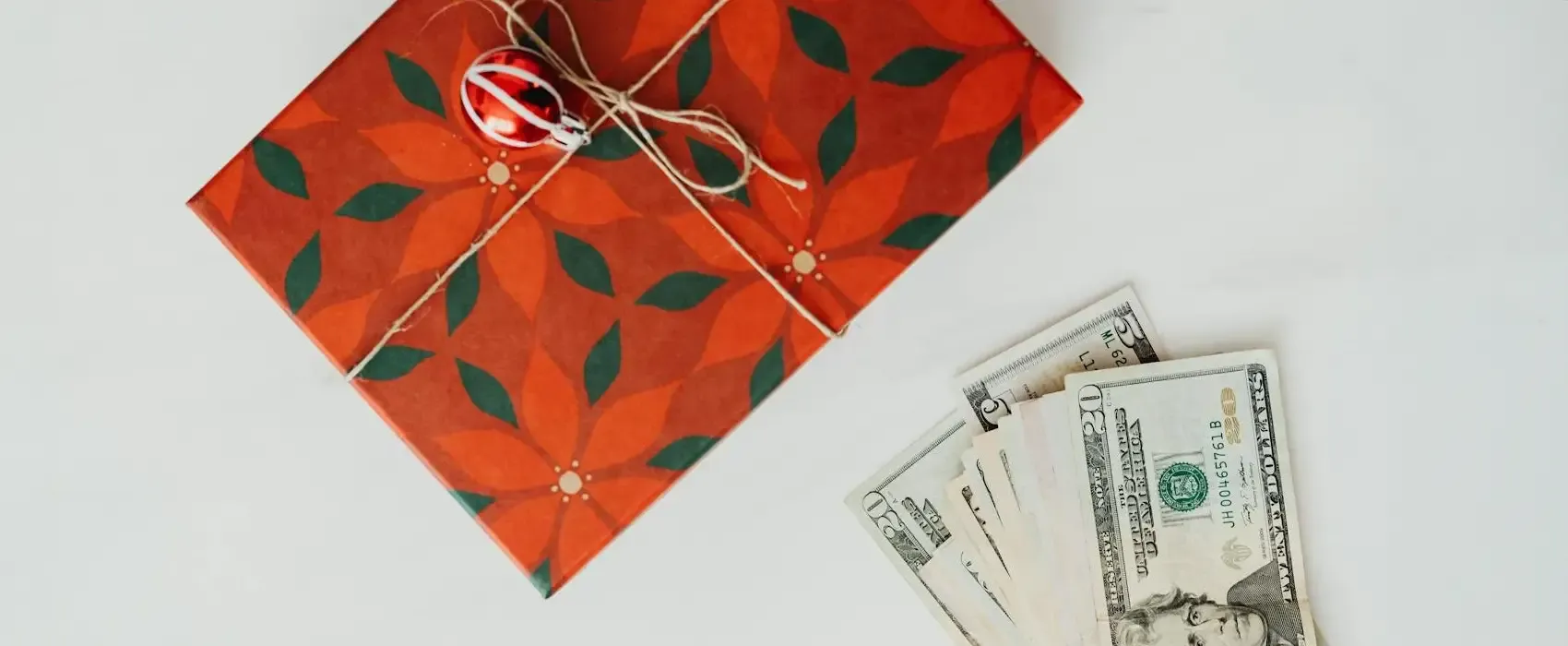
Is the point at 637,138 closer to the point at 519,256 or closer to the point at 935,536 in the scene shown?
the point at 519,256

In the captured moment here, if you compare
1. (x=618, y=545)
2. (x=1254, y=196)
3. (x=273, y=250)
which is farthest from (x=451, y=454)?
(x=1254, y=196)

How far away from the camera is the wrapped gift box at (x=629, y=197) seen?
67 cm

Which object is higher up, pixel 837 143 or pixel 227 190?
pixel 227 190

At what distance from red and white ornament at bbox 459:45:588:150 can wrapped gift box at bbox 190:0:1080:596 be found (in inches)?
1.1

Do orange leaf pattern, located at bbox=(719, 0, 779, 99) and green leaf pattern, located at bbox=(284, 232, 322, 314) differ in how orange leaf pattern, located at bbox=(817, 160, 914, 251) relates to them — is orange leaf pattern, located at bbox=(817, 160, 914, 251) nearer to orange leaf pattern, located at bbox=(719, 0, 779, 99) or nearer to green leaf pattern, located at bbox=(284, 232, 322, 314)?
orange leaf pattern, located at bbox=(719, 0, 779, 99)

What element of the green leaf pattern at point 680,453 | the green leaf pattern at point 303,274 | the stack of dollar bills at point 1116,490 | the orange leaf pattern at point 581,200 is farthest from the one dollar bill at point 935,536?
the green leaf pattern at point 303,274

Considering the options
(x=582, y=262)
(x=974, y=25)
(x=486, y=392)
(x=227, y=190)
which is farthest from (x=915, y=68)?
(x=227, y=190)

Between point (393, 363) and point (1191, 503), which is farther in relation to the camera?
point (1191, 503)

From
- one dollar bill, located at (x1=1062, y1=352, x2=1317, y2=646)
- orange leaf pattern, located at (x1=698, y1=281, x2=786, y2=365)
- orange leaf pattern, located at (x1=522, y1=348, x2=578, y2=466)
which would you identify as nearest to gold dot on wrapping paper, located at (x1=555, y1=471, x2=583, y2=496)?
orange leaf pattern, located at (x1=522, y1=348, x2=578, y2=466)

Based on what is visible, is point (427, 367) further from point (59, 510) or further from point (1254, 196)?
point (1254, 196)

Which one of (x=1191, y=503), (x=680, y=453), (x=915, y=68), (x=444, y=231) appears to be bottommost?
(x=1191, y=503)

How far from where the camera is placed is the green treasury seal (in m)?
0.94

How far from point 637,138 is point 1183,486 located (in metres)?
0.61

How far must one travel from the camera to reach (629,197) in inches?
26.6
